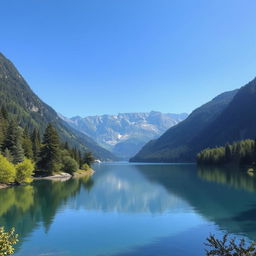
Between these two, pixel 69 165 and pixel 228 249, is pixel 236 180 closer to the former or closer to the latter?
pixel 69 165

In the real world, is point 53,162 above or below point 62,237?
above

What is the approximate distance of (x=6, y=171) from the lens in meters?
82.7

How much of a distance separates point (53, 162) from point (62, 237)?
87599mm

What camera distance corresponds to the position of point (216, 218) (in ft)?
156

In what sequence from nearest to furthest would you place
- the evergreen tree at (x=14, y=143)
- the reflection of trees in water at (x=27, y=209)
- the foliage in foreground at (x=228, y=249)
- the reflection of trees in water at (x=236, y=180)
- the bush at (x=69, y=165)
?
the foliage in foreground at (x=228, y=249)
the reflection of trees in water at (x=27, y=209)
the reflection of trees in water at (x=236, y=180)
the evergreen tree at (x=14, y=143)
the bush at (x=69, y=165)

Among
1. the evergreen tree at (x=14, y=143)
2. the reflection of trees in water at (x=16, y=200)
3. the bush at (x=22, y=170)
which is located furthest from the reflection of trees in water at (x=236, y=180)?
the evergreen tree at (x=14, y=143)

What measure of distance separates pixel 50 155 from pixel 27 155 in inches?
334

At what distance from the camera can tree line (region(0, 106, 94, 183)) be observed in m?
90.9

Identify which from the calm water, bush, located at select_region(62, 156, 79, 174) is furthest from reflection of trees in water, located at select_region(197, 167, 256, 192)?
bush, located at select_region(62, 156, 79, 174)

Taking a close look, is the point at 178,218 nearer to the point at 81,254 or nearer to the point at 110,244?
the point at 110,244

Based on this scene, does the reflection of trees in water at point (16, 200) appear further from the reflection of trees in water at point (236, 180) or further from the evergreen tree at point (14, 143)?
the reflection of trees in water at point (236, 180)

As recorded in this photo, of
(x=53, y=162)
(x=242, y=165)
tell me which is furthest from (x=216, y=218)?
(x=242, y=165)

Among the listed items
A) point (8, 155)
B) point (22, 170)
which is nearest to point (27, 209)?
point (22, 170)

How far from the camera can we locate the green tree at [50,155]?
121375 millimetres
